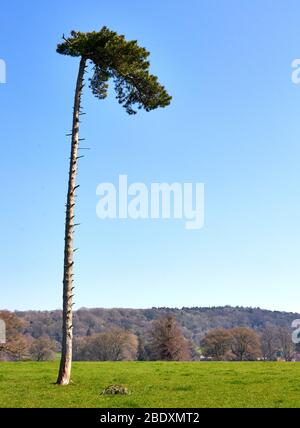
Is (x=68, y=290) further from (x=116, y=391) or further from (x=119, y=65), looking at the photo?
(x=119, y=65)

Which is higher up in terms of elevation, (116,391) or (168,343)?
(116,391)

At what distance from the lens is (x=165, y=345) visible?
268ft

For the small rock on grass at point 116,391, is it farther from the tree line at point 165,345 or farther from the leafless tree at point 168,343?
the leafless tree at point 168,343

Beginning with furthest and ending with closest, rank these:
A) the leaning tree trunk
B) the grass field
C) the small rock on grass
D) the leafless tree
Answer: the leafless tree < the leaning tree trunk < the small rock on grass < the grass field

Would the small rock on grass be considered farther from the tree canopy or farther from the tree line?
the tree line

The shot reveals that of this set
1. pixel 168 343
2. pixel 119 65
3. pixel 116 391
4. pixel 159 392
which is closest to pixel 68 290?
pixel 116 391

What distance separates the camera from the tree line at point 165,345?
→ 81.8 metres

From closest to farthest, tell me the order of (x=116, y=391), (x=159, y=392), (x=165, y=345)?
1. (x=116, y=391)
2. (x=159, y=392)
3. (x=165, y=345)

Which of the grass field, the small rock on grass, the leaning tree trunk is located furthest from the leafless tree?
the small rock on grass

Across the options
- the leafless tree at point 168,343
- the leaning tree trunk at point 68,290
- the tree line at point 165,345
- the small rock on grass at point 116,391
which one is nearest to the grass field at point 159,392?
the small rock on grass at point 116,391

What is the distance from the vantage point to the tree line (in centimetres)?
8181

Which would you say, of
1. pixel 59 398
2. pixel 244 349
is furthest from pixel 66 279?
pixel 244 349
